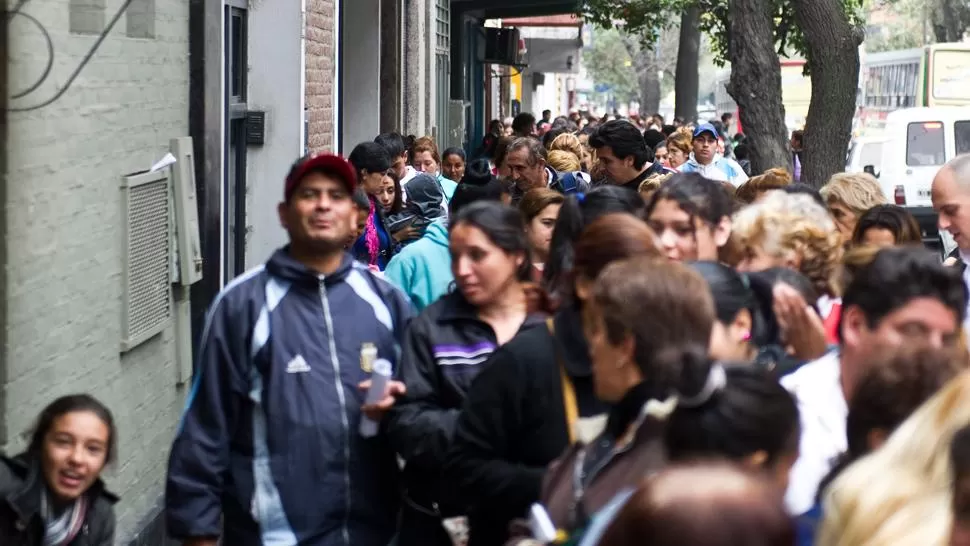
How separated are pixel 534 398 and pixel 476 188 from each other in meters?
3.59

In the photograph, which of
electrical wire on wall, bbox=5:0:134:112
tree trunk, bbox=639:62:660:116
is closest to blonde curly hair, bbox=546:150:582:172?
electrical wire on wall, bbox=5:0:134:112

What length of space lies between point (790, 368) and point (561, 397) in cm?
66

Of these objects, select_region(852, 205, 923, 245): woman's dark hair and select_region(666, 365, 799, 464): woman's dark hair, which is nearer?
select_region(666, 365, 799, 464): woman's dark hair

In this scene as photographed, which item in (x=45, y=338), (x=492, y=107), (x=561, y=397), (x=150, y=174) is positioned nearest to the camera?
(x=561, y=397)

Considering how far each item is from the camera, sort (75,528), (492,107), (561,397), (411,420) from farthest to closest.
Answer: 1. (492,107)
2. (75,528)
3. (411,420)
4. (561,397)

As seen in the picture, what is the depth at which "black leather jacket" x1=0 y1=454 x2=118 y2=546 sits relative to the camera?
16.0 ft

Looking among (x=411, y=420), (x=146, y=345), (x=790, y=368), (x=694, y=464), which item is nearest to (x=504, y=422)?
(x=411, y=420)

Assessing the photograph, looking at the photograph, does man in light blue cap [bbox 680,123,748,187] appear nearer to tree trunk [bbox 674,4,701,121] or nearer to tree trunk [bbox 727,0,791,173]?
tree trunk [bbox 727,0,791,173]

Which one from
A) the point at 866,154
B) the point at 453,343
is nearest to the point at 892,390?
the point at 453,343

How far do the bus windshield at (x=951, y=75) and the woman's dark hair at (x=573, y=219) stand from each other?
103 feet

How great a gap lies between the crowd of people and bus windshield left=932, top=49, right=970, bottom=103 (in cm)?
3054

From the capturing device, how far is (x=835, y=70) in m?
12.8

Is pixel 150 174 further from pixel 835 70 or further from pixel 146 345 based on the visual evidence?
pixel 835 70

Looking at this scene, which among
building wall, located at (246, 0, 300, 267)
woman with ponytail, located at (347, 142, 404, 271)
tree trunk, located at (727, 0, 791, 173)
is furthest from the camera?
tree trunk, located at (727, 0, 791, 173)
